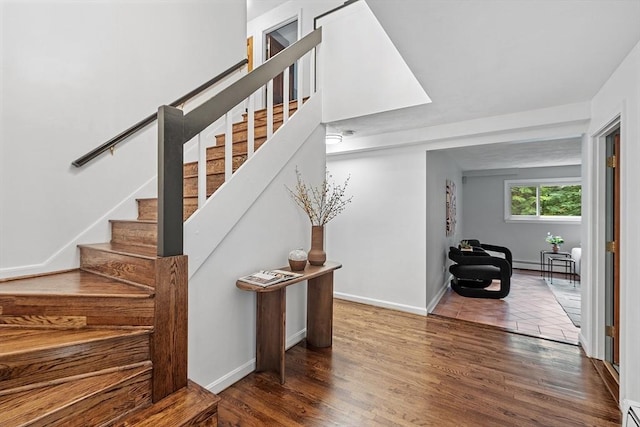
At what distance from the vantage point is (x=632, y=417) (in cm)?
137

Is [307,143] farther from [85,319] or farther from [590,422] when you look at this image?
[590,422]

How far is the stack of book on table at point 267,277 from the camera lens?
7.29 ft

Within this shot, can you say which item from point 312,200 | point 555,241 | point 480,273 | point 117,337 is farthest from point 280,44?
point 555,241

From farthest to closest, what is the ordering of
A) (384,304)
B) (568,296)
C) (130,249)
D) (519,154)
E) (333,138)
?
1. (519,154)
2. (568,296)
3. (384,304)
4. (333,138)
5. (130,249)

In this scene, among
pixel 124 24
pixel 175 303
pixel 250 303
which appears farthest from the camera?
pixel 124 24

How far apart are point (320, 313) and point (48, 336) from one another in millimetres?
2018

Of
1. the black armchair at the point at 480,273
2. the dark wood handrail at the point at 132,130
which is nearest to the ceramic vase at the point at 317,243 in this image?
the dark wood handrail at the point at 132,130

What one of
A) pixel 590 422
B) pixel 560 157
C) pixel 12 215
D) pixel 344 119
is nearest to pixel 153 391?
pixel 12 215

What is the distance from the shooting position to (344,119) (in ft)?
10.9

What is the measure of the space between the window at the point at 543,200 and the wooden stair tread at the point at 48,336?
7684 millimetres

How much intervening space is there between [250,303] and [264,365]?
519 millimetres

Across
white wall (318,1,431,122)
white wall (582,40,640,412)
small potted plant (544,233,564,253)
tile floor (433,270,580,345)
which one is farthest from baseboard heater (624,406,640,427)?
small potted plant (544,233,564,253)

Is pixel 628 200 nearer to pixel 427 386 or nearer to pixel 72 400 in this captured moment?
pixel 427 386

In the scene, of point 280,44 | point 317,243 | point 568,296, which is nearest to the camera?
point 317,243
